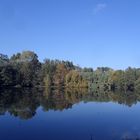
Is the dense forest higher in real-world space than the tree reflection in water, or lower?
higher

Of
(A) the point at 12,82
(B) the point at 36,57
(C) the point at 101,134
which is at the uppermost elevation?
(B) the point at 36,57

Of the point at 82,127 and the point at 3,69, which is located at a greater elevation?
the point at 3,69

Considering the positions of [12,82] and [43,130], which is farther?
[12,82]

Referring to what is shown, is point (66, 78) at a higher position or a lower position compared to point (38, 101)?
higher

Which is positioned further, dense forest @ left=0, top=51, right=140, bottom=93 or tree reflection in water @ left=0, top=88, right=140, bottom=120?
dense forest @ left=0, top=51, right=140, bottom=93

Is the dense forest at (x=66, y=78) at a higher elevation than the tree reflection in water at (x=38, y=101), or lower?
higher

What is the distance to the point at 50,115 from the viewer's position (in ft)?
92.8

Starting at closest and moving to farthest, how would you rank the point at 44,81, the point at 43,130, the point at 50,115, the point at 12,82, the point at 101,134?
the point at 101,134, the point at 43,130, the point at 50,115, the point at 12,82, the point at 44,81

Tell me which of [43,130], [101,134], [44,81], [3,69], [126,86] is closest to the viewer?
[101,134]

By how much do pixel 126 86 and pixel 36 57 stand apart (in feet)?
100

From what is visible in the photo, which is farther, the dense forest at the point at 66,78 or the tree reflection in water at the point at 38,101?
the dense forest at the point at 66,78

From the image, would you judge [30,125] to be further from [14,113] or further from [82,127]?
[14,113]

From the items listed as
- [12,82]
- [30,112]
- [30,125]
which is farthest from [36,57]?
[30,125]

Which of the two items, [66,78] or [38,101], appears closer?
[38,101]
